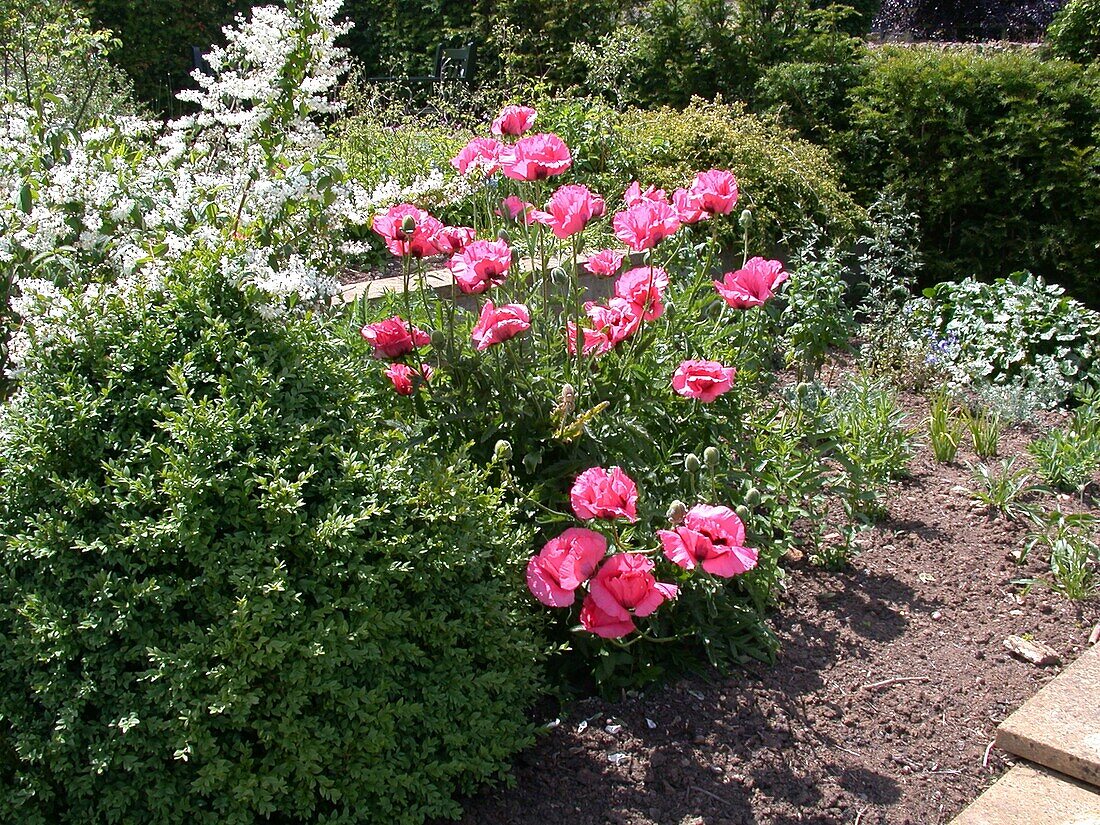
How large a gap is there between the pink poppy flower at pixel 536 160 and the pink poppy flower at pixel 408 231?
0.26 meters

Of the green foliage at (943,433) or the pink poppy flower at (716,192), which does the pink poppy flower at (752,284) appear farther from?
the green foliage at (943,433)

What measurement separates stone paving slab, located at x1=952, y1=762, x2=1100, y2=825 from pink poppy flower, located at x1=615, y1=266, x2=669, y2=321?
4.58 feet

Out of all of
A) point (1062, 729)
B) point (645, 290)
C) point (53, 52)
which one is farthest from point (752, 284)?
point (53, 52)

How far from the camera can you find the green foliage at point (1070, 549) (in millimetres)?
3178

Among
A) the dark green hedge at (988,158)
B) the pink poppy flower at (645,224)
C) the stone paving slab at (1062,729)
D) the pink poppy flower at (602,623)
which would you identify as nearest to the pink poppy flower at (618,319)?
the pink poppy flower at (645,224)

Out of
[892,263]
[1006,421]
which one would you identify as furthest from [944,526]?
[892,263]

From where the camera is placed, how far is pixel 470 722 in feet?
7.06

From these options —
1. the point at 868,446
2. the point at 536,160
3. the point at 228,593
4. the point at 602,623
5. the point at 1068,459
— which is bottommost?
the point at 1068,459

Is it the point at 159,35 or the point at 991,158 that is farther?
the point at 159,35

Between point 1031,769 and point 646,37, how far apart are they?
6.41 m

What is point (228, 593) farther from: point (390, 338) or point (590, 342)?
point (590, 342)

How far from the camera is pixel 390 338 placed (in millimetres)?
2580

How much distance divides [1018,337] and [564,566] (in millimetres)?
3531

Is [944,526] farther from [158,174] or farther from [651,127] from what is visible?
[651,127]
